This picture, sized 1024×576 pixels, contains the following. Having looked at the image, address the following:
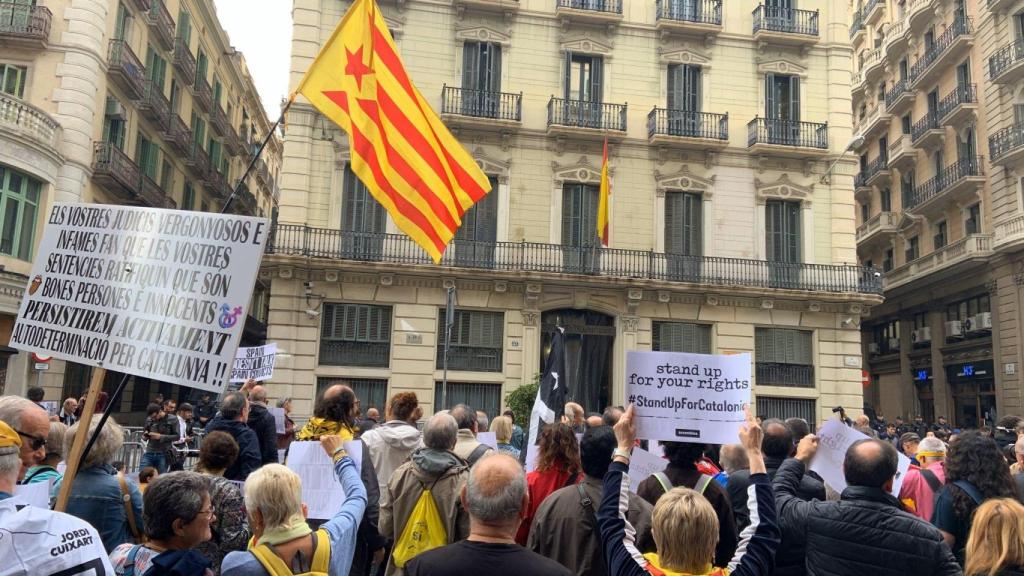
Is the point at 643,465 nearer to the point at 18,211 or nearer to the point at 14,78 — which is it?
the point at 18,211

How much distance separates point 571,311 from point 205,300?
18.4 meters

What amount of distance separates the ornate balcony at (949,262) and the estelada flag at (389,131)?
26.0 m

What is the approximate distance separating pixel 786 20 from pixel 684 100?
4.46 metres

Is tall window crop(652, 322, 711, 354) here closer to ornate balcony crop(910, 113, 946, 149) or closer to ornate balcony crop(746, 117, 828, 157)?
ornate balcony crop(746, 117, 828, 157)

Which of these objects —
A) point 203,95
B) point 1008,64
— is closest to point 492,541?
point 1008,64

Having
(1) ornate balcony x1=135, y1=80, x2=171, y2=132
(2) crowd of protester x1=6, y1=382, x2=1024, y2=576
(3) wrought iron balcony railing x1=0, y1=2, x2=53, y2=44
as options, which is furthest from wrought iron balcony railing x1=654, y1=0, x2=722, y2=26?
(2) crowd of protester x1=6, y1=382, x2=1024, y2=576

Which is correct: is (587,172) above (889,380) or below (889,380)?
above

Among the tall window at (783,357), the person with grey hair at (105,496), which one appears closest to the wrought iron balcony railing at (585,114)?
the tall window at (783,357)

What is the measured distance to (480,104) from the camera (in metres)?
22.2

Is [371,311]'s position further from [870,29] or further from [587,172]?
[870,29]

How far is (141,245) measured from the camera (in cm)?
446

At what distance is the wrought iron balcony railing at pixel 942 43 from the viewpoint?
30.1 meters

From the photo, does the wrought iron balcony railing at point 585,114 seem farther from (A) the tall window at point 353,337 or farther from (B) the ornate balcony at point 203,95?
(B) the ornate balcony at point 203,95

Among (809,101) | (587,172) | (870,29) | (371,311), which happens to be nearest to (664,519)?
(371,311)
